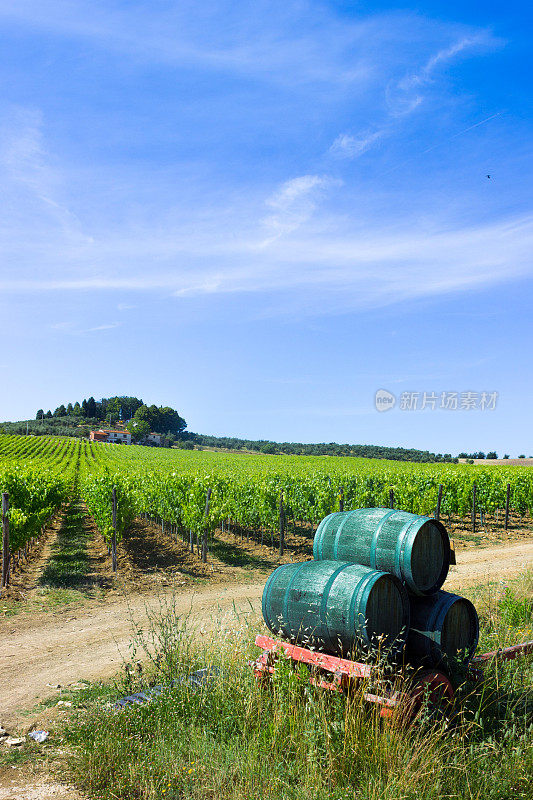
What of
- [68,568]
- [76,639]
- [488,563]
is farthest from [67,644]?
[488,563]

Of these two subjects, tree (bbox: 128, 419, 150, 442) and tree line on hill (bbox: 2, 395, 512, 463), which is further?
tree (bbox: 128, 419, 150, 442)

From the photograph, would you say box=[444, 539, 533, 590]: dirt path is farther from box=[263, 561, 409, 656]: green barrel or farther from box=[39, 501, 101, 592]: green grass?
box=[39, 501, 101, 592]: green grass

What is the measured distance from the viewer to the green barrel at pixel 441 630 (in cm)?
508

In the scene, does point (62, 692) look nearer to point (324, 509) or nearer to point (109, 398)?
point (324, 509)

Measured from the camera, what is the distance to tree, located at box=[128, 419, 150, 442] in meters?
139

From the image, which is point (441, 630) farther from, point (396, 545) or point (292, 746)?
point (292, 746)

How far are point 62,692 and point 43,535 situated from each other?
50.7 ft

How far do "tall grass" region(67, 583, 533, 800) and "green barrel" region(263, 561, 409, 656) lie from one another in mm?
393

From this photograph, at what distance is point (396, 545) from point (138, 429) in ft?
462

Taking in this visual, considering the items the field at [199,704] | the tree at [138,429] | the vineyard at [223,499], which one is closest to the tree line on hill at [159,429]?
the tree at [138,429]

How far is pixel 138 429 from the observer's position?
14112 centimetres

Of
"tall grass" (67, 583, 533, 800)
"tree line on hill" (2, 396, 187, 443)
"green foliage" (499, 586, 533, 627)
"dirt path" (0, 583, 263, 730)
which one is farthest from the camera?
"tree line on hill" (2, 396, 187, 443)

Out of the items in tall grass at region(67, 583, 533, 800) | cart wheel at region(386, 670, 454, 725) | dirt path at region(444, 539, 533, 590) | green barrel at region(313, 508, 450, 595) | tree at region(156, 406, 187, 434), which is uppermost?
tree at region(156, 406, 187, 434)

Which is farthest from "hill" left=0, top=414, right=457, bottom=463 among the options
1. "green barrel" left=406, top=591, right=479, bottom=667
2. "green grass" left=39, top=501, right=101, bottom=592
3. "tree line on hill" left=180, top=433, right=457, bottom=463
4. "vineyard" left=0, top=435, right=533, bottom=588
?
"green barrel" left=406, top=591, right=479, bottom=667
